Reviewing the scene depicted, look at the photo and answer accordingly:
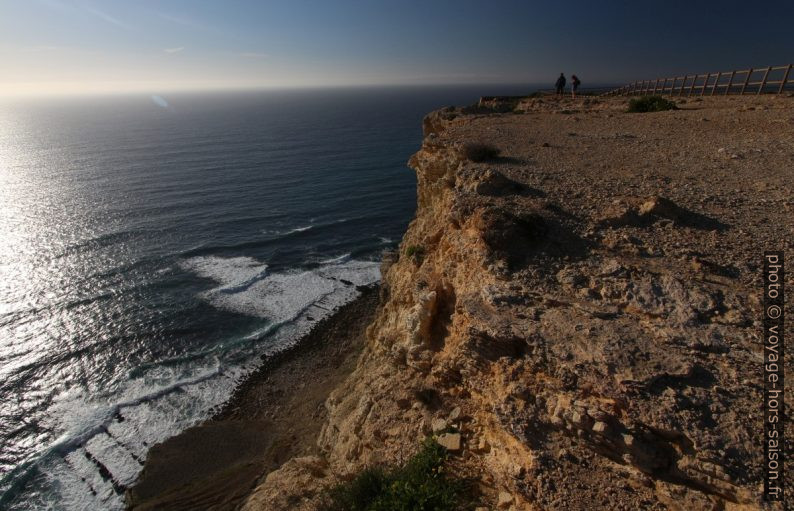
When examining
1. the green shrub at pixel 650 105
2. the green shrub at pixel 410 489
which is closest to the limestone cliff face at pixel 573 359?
the green shrub at pixel 410 489

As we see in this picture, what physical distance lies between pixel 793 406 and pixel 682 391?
1332 mm

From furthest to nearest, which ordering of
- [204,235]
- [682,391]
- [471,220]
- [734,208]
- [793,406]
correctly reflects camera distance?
1. [204,235]
2. [471,220]
3. [734,208]
4. [682,391]
5. [793,406]

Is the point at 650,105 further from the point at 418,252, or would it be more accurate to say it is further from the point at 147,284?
the point at 147,284

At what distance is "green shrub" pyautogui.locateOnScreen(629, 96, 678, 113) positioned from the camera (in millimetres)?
25609

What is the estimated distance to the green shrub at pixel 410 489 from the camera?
24.7 feet

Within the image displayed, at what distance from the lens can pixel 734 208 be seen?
11.0m

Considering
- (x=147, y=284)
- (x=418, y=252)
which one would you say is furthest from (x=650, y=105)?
(x=147, y=284)

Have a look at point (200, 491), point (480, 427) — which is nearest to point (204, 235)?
point (200, 491)

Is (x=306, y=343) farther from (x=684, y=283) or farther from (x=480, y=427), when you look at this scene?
(x=684, y=283)

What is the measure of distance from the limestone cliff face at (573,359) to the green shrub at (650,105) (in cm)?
1608

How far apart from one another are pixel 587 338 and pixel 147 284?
33192 mm

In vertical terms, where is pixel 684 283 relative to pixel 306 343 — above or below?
above

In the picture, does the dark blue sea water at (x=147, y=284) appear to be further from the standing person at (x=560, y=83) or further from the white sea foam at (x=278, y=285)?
the standing person at (x=560, y=83)

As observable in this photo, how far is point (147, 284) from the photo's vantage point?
3150 centimetres
